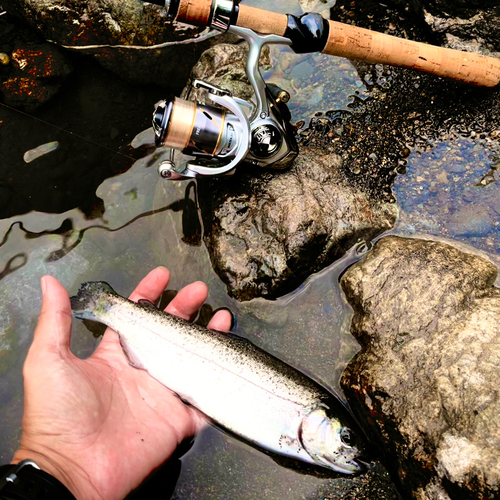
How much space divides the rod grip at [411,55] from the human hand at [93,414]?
222cm

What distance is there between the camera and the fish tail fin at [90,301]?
3.42 m

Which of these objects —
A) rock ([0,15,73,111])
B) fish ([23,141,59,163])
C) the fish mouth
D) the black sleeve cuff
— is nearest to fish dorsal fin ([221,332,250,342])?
the fish mouth

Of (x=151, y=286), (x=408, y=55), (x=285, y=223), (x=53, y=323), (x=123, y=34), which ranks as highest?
(x=408, y=55)

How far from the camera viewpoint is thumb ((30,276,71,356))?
298 cm

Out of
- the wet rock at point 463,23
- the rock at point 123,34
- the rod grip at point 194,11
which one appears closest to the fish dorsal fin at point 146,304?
the rod grip at point 194,11

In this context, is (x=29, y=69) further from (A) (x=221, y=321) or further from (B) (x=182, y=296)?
(A) (x=221, y=321)

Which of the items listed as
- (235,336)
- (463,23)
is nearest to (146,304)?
(235,336)

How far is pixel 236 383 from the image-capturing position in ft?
10.6

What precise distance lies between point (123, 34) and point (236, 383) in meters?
3.57

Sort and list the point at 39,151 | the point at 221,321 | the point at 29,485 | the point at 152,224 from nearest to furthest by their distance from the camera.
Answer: the point at 29,485, the point at 221,321, the point at 152,224, the point at 39,151

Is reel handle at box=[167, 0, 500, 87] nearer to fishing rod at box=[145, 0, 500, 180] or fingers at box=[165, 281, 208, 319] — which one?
fishing rod at box=[145, 0, 500, 180]

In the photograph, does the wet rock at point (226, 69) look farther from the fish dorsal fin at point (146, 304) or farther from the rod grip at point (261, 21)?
the fish dorsal fin at point (146, 304)

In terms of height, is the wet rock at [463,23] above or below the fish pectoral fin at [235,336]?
above

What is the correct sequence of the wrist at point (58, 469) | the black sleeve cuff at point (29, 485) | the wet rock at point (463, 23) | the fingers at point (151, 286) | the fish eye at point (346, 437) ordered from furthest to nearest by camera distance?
1. the wet rock at point (463, 23)
2. the fingers at point (151, 286)
3. the fish eye at point (346, 437)
4. the wrist at point (58, 469)
5. the black sleeve cuff at point (29, 485)
